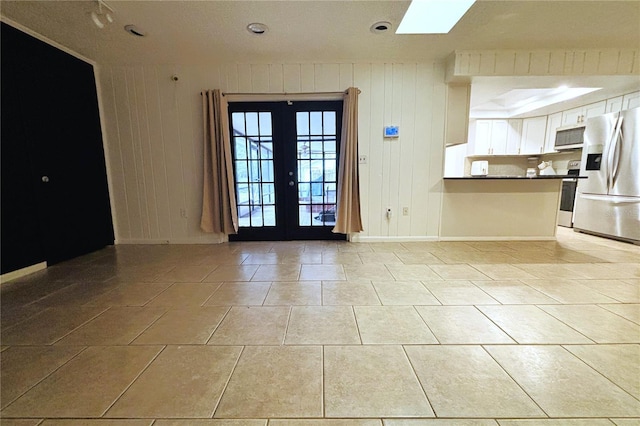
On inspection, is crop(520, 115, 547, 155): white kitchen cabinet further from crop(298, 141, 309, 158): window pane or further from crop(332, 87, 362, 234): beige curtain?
crop(298, 141, 309, 158): window pane

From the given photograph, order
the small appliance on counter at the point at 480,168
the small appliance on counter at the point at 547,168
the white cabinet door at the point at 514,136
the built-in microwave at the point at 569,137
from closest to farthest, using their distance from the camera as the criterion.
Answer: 1. the built-in microwave at the point at 569,137
2. the small appliance on counter at the point at 547,168
3. the white cabinet door at the point at 514,136
4. the small appliance on counter at the point at 480,168

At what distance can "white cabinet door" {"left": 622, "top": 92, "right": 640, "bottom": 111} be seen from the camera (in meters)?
3.67

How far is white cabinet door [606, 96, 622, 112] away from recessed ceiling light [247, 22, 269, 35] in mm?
5236

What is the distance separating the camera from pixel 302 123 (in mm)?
3678

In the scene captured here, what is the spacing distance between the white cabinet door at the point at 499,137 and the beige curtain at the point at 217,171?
223 inches

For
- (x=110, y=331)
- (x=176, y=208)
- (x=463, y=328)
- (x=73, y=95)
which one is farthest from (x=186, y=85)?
(x=463, y=328)

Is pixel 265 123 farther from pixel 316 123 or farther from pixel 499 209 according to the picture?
pixel 499 209

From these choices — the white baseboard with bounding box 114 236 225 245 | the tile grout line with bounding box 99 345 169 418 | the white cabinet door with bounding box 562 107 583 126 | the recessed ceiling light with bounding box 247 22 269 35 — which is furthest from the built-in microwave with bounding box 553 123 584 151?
the tile grout line with bounding box 99 345 169 418

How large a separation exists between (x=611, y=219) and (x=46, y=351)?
6.34 metres

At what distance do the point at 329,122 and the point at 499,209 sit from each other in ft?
9.10

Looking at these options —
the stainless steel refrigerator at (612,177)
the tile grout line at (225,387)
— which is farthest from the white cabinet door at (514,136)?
the tile grout line at (225,387)

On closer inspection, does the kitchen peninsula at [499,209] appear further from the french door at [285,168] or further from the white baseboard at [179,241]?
the white baseboard at [179,241]

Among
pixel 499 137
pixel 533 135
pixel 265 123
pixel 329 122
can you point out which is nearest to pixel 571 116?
pixel 533 135

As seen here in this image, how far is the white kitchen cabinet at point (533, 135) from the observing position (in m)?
5.37
